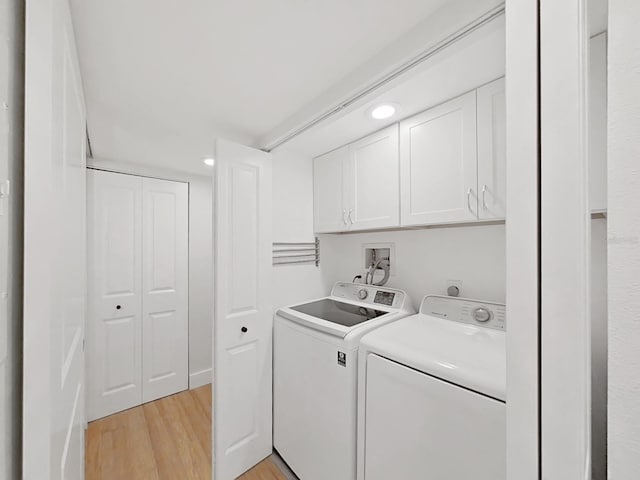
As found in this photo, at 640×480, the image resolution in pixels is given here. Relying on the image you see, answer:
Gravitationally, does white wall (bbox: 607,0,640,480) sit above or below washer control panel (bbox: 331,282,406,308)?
above

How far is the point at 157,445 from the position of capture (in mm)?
2062

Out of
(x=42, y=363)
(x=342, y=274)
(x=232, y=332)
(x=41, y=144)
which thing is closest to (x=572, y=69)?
(x=41, y=144)

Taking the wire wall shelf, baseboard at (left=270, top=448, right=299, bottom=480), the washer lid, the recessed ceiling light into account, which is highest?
the recessed ceiling light

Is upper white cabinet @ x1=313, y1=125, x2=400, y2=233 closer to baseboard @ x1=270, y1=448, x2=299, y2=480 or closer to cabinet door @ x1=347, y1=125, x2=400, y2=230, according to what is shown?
cabinet door @ x1=347, y1=125, x2=400, y2=230

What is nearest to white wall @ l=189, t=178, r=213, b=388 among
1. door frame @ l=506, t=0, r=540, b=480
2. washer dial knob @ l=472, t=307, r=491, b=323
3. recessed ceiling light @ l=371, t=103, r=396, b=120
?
recessed ceiling light @ l=371, t=103, r=396, b=120

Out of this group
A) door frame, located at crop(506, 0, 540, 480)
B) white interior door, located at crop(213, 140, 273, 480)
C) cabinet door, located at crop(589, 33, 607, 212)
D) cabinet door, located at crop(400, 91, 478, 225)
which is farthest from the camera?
white interior door, located at crop(213, 140, 273, 480)

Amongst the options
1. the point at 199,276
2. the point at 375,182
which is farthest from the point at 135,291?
the point at 375,182

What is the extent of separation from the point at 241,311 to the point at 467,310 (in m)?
1.39

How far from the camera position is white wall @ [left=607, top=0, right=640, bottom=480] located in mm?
329

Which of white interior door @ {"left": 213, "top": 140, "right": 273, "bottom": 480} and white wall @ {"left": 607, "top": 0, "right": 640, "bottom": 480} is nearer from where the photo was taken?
white wall @ {"left": 607, "top": 0, "right": 640, "bottom": 480}

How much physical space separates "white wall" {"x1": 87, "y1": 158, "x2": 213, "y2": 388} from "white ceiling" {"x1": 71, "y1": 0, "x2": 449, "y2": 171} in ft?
3.89

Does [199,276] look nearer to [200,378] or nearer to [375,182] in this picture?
[200,378]

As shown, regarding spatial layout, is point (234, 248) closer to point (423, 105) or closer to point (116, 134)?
point (116, 134)

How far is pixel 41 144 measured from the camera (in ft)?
1.69
